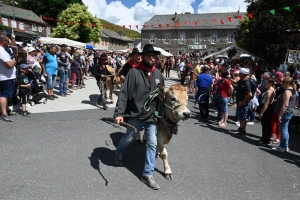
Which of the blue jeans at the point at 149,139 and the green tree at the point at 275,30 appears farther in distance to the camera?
the green tree at the point at 275,30

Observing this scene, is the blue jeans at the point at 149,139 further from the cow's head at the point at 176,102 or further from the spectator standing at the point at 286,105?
A: the spectator standing at the point at 286,105

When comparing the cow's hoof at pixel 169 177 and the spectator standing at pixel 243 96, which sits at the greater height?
the spectator standing at pixel 243 96

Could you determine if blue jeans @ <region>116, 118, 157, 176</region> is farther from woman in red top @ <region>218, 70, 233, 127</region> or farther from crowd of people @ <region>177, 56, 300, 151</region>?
woman in red top @ <region>218, 70, 233, 127</region>

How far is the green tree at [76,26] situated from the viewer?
43.4 meters

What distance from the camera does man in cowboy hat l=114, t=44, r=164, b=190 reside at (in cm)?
377

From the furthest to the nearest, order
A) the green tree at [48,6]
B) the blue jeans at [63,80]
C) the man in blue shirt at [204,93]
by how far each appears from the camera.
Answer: the green tree at [48,6] < the blue jeans at [63,80] < the man in blue shirt at [204,93]

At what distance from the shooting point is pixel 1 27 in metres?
32.6

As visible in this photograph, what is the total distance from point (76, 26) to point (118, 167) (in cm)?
4396

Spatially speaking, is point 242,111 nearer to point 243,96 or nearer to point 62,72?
point 243,96

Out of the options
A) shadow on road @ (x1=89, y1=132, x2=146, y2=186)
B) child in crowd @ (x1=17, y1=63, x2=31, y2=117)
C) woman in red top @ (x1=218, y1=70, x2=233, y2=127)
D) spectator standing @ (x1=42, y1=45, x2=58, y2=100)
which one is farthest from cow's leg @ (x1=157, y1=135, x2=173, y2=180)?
spectator standing @ (x1=42, y1=45, x2=58, y2=100)

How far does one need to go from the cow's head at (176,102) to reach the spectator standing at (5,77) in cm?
419

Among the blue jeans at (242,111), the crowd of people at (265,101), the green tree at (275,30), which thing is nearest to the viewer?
the crowd of people at (265,101)

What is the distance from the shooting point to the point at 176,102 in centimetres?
360

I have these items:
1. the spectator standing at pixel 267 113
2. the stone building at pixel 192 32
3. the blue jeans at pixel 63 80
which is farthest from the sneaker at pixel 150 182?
the stone building at pixel 192 32
